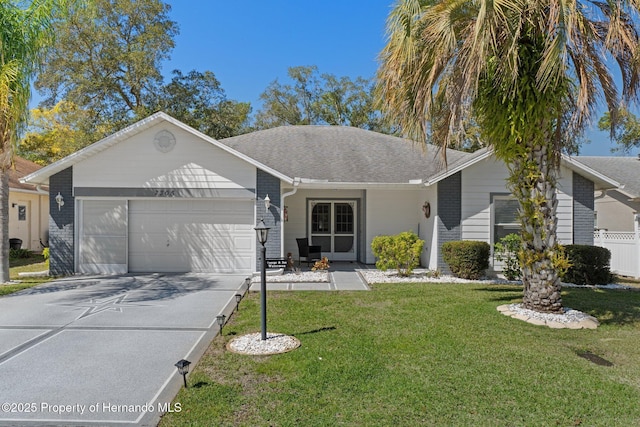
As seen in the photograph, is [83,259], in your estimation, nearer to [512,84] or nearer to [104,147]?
[104,147]

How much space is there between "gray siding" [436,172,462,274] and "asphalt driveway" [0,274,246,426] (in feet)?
21.3

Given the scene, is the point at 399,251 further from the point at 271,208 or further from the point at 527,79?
the point at 527,79

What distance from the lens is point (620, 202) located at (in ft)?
58.5

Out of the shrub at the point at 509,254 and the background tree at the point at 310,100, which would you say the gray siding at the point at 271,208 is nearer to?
the shrub at the point at 509,254

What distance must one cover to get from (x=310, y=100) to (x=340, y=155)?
19886 millimetres

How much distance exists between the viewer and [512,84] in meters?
6.86

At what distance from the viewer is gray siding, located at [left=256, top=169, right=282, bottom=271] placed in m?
11.9

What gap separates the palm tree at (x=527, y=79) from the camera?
6.55m

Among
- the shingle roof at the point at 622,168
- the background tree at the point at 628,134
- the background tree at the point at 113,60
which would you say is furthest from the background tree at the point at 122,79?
the background tree at the point at 628,134

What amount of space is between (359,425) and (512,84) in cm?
612

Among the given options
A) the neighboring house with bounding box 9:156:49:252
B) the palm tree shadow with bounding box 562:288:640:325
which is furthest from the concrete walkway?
the neighboring house with bounding box 9:156:49:252

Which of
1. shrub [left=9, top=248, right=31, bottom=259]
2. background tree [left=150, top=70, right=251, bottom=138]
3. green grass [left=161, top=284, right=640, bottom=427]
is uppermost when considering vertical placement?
background tree [left=150, top=70, right=251, bottom=138]

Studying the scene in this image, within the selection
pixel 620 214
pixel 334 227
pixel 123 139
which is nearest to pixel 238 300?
pixel 123 139

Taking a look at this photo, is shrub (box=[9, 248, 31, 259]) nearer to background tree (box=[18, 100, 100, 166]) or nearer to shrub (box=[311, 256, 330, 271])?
background tree (box=[18, 100, 100, 166])
